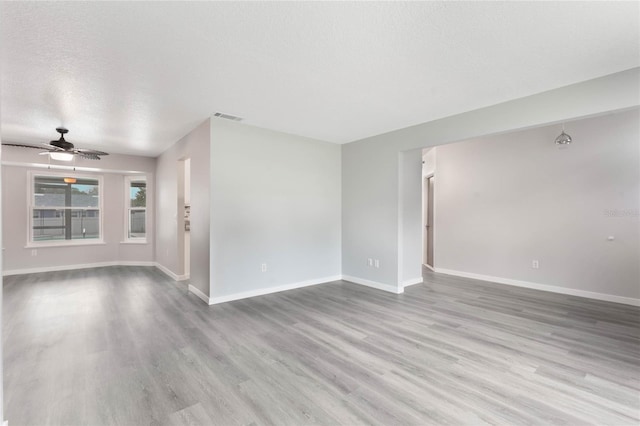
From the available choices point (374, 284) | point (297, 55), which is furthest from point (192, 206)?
point (374, 284)

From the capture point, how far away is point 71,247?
263 inches

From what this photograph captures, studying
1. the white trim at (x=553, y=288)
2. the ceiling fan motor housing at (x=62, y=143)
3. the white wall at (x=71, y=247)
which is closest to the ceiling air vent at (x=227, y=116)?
the ceiling fan motor housing at (x=62, y=143)

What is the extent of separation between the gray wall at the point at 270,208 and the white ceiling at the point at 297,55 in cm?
75

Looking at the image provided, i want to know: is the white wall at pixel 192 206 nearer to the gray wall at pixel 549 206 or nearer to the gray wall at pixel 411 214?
the gray wall at pixel 411 214

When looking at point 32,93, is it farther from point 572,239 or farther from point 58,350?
point 572,239

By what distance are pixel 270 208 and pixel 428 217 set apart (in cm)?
433

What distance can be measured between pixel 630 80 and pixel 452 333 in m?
2.94

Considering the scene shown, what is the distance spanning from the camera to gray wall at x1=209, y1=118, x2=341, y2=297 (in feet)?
14.0

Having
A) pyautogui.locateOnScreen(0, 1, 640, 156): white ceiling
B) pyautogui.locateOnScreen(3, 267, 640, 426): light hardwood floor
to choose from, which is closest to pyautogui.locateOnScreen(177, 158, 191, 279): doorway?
pyautogui.locateOnScreen(3, 267, 640, 426): light hardwood floor

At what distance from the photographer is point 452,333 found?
10.5 feet

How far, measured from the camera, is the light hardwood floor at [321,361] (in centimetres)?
198

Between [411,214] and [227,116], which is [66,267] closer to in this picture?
[227,116]

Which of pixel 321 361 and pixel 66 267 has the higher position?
pixel 66 267

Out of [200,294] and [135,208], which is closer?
[200,294]
